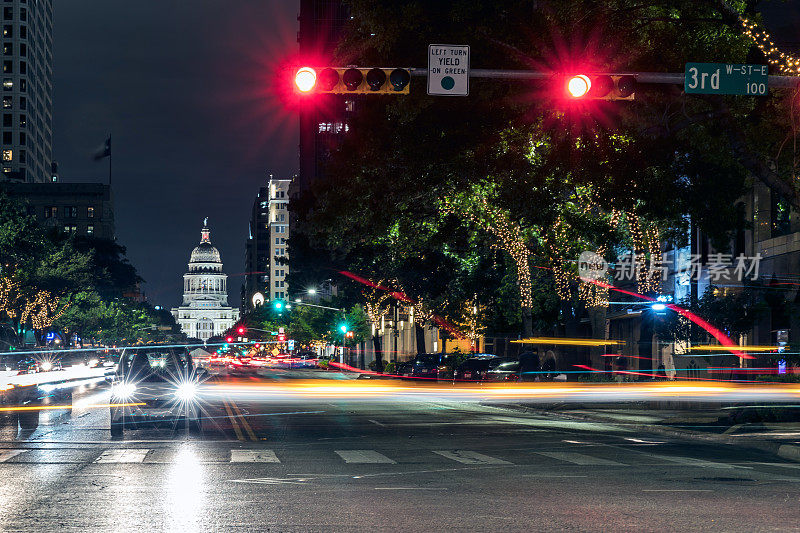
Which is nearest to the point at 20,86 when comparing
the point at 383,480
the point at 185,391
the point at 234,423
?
the point at 234,423

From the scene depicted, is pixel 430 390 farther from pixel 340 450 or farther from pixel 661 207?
pixel 340 450

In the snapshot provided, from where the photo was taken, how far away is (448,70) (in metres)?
15.7

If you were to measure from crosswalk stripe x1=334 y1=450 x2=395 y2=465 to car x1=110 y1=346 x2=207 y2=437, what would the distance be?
5514 millimetres

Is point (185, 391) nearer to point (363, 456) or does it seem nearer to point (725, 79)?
point (363, 456)

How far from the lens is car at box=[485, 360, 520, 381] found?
50781 millimetres

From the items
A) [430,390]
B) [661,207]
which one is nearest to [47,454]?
[661,207]

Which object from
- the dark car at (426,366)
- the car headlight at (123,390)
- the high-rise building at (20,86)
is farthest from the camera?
the high-rise building at (20,86)

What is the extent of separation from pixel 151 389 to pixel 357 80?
8.89 m

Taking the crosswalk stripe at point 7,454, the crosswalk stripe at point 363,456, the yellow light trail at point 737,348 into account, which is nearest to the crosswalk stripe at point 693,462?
the crosswalk stripe at point 363,456

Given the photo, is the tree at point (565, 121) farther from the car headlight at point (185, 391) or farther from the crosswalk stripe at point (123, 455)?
the crosswalk stripe at point (123, 455)

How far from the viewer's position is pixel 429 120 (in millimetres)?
23094

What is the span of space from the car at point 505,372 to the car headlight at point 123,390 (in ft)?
104

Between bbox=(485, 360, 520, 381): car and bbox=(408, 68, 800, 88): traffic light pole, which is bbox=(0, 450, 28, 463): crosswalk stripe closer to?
bbox=(408, 68, 800, 88): traffic light pole

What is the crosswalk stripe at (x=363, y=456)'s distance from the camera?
15.5 meters
